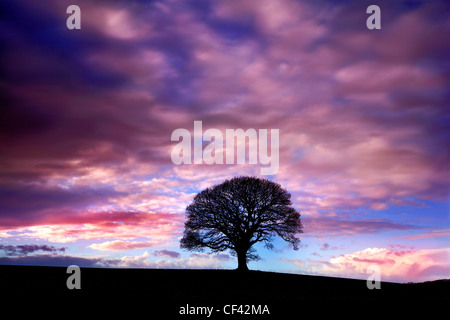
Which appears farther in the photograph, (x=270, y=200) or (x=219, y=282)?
(x=270, y=200)

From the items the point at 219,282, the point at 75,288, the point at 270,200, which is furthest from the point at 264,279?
the point at 75,288

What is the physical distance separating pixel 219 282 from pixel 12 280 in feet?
55.6

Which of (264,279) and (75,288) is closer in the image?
(75,288)

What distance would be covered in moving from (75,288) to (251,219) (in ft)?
74.2
